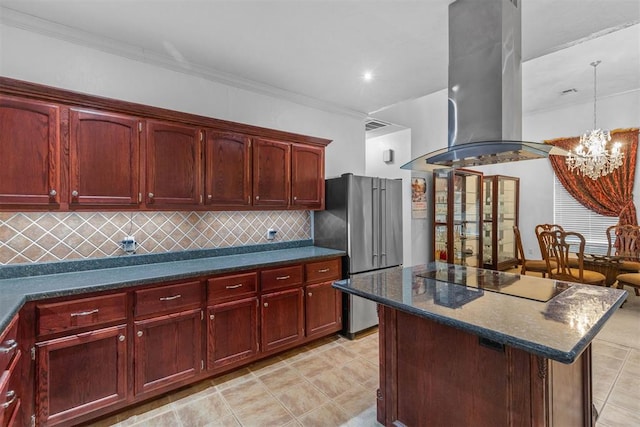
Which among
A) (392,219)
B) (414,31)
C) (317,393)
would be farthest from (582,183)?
(317,393)

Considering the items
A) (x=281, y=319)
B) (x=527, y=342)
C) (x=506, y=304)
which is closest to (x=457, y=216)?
(x=281, y=319)

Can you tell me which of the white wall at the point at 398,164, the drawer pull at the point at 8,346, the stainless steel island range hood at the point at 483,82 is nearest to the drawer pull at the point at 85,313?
the drawer pull at the point at 8,346

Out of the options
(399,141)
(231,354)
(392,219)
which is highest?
(399,141)

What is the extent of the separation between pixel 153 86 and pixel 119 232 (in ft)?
4.36

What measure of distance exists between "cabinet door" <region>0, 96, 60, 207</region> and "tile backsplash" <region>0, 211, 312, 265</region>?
1.11 ft

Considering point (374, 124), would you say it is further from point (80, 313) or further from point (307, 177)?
point (80, 313)

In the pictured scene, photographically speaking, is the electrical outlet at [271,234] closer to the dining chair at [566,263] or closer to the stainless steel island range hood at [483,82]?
the stainless steel island range hood at [483,82]

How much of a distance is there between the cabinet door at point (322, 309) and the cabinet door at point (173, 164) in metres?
1.44

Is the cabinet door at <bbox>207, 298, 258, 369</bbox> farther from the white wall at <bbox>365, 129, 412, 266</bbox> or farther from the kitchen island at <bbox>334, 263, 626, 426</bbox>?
the white wall at <bbox>365, 129, 412, 266</bbox>

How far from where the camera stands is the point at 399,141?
5.20m

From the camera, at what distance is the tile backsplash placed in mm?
2225

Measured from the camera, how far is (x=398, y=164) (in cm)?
523

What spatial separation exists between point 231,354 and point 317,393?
787 millimetres

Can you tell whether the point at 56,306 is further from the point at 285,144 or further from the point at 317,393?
the point at 285,144
